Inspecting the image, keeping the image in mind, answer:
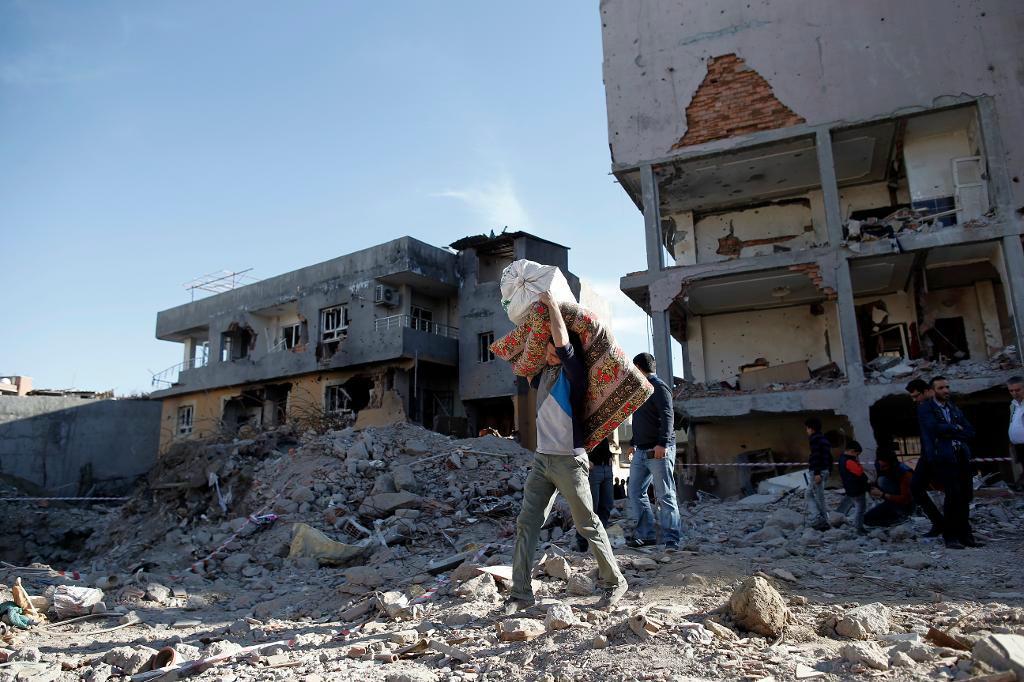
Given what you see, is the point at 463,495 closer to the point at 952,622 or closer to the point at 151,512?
the point at 952,622

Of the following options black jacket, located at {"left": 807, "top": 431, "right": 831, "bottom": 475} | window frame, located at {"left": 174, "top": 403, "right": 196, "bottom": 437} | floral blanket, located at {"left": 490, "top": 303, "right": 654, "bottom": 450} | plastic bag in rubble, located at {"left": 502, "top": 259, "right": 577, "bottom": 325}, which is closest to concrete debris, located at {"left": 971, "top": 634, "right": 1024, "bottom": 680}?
floral blanket, located at {"left": 490, "top": 303, "right": 654, "bottom": 450}

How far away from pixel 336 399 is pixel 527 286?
21.7m

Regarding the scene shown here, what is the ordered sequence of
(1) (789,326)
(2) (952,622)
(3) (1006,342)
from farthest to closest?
1. (1) (789,326)
2. (3) (1006,342)
3. (2) (952,622)

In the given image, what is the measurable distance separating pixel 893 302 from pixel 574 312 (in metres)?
15.5

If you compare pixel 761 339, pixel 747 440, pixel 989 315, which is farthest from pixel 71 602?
pixel 989 315

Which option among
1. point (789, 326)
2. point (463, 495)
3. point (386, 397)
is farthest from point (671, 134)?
point (386, 397)

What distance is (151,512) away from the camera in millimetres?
15578

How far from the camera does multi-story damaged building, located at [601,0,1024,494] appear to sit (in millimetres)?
14016

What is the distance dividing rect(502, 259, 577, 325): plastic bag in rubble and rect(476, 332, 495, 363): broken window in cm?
1931

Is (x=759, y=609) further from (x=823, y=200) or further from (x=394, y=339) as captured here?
(x=394, y=339)

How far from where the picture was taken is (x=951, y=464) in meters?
5.79

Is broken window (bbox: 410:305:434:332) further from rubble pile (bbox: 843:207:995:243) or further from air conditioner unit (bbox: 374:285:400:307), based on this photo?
rubble pile (bbox: 843:207:995:243)

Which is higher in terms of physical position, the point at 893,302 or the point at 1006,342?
the point at 893,302

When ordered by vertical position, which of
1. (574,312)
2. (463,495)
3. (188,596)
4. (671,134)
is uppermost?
(671,134)
